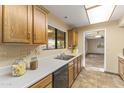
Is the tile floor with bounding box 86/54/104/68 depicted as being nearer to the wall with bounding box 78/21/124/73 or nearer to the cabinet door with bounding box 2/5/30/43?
the wall with bounding box 78/21/124/73

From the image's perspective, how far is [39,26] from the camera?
1945 millimetres

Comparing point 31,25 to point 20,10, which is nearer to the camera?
point 20,10

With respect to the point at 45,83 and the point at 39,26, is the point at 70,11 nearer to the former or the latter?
the point at 39,26

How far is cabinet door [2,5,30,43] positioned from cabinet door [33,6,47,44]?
198 millimetres

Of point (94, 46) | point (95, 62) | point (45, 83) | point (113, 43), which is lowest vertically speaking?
point (95, 62)

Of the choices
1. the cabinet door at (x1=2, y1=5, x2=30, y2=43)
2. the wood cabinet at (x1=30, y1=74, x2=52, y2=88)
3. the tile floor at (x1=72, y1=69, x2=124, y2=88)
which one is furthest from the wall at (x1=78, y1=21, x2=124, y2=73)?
the cabinet door at (x1=2, y1=5, x2=30, y2=43)

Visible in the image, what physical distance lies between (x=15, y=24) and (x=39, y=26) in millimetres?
603

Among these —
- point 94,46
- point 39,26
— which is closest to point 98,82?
point 39,26

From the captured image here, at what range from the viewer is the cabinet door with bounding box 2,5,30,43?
124cm

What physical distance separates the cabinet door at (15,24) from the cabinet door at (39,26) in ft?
0.65

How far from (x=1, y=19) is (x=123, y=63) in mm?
3598
